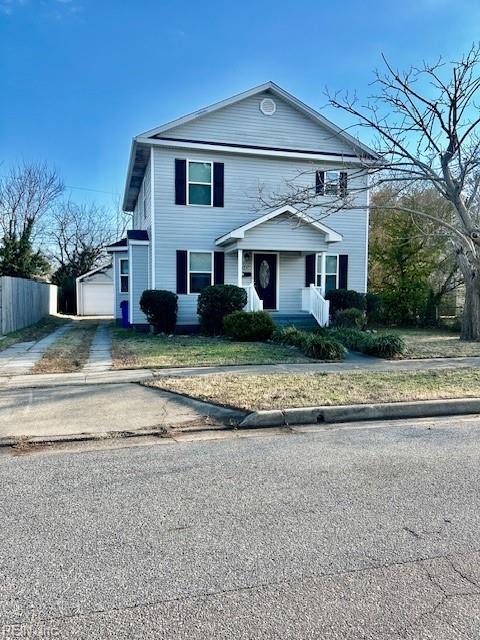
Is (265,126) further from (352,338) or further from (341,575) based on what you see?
(341,575)

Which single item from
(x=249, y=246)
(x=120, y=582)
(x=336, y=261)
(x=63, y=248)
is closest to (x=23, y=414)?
(x=120, y=582)

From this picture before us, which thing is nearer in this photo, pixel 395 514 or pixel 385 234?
pixel 395 514

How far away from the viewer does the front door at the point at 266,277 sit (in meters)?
17.0

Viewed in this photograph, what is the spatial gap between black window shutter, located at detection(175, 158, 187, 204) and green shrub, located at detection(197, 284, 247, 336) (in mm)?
3544

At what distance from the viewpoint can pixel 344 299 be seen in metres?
16.3

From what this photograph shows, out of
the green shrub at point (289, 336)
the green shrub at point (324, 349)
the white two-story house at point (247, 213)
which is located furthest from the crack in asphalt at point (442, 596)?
the white two-story house at point (247, 213)

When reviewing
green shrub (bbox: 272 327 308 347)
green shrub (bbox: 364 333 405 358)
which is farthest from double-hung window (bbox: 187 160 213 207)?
green shrub (bbox: 364 333 405 358)

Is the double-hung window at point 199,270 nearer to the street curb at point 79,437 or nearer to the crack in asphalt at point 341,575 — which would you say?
the street curb at point 79,437

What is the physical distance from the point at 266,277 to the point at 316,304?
7.01ft

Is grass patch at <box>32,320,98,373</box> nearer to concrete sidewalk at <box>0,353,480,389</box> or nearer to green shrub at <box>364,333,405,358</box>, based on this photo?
concrete sidewalk at <box>0,353,480,389</box>

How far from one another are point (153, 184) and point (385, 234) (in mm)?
11811

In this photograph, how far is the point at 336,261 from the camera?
17688 millimetres

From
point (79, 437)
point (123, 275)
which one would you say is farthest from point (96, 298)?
point (79, 437)

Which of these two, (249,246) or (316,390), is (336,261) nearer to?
(249,246)
